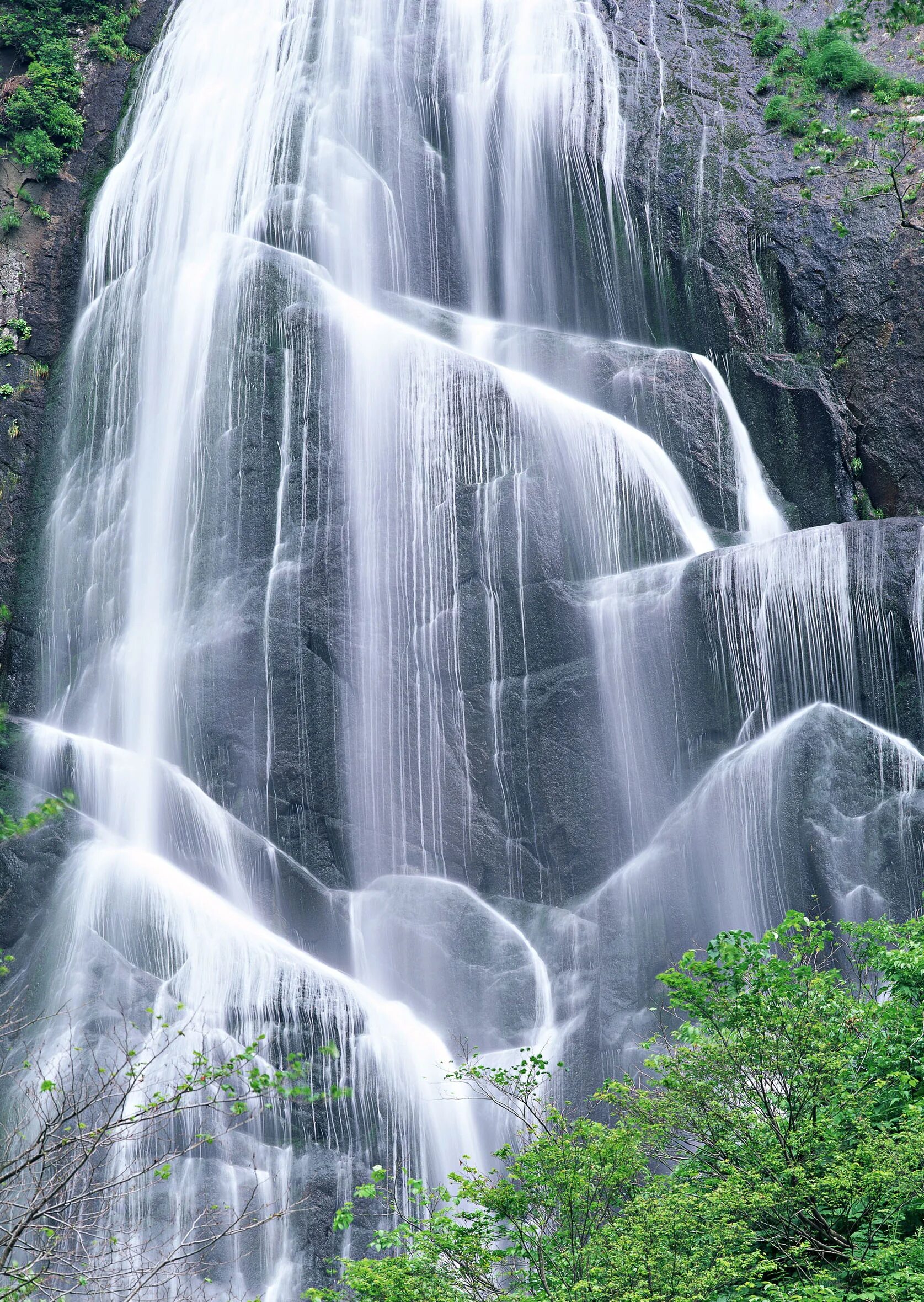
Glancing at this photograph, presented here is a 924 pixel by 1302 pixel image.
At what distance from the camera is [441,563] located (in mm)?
14945

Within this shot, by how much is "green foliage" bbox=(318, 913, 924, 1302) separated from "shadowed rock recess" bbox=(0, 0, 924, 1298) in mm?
4317

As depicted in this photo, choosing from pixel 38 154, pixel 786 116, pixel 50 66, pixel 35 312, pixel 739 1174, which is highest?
pixel 50 66

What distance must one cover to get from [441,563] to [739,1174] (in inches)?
372

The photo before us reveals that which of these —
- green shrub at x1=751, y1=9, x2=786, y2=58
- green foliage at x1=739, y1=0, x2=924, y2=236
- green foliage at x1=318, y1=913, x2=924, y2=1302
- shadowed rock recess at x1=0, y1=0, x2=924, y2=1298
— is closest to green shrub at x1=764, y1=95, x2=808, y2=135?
green foliage at x1=739, y1=0, x2=924, y2=236

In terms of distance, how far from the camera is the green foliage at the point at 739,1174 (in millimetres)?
6387

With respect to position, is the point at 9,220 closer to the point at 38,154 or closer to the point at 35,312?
the point at 38,154

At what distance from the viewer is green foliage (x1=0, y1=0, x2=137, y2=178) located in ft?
65.0

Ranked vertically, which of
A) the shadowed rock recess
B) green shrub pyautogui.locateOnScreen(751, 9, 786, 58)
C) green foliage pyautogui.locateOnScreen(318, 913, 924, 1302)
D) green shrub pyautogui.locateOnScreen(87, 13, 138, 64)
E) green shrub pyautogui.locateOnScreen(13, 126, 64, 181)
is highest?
green shrub pyautogui.locateOnScreen(87, 13, 138, 64)

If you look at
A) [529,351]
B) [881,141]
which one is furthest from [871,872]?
[881,141]

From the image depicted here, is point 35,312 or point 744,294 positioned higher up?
point 35,312

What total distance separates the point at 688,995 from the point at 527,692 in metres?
7.02

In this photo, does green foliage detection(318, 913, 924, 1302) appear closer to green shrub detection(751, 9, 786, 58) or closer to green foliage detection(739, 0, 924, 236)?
green foliage detection(739, 0, 924, 236)

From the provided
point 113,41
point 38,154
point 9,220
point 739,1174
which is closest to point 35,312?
point 9,220

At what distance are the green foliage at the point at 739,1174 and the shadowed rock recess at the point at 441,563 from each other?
4.32 m
